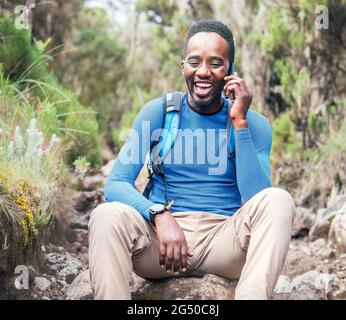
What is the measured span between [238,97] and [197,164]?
0.42 meters

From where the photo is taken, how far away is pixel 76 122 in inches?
287

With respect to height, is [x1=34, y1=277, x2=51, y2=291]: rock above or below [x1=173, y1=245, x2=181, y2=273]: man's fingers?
below

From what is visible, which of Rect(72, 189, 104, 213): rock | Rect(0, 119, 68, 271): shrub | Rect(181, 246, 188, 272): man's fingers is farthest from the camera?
Rect(72, 189, 104, 213): rock

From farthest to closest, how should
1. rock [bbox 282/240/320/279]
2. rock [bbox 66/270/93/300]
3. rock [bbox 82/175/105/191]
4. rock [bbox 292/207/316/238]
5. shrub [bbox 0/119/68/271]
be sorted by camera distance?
rock [bbox 82/175/105/191]
rock [bbox 292/207/316/238]
rock [bbox 282/240/320/279]
shrub [bbox 0/119/68/271]
rock [bbox 66/270/93/300]

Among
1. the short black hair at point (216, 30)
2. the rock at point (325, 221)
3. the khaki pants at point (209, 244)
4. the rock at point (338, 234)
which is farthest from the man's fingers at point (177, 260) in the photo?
the rock at point (325, 221)

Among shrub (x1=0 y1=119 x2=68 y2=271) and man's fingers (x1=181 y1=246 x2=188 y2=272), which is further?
shrub (x1=0 y1=119 x2=68 y2=271)

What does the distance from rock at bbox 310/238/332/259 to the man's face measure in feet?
7.58

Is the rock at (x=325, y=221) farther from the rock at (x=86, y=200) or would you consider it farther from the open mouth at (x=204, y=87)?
the open mouth at (x=204, y=87)

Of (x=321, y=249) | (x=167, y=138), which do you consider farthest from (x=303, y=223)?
(x=167, y=138)

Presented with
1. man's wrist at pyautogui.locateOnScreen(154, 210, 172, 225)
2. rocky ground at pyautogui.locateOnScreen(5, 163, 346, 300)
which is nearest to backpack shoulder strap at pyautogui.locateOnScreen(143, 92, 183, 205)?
man's wrist at pyautogui.locateOnScreen(154, 210, 172, 225)

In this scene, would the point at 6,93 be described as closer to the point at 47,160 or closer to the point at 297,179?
the point at 47,160

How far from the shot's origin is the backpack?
3.91 metres

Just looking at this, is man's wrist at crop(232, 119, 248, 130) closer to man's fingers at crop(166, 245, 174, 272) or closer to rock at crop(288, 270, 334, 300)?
man's fingers at crop(166, 245, 174, 272)
